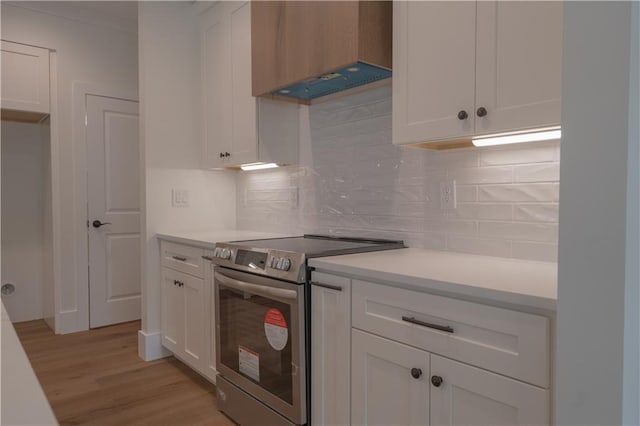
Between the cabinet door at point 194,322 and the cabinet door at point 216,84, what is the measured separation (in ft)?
2.81

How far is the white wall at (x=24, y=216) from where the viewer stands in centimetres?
393

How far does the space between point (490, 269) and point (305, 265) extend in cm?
71

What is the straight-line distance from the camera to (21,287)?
13.2ft

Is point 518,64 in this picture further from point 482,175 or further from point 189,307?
point 189,307

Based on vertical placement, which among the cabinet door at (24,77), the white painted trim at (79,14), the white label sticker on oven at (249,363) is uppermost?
the white painted trim at (79,14)

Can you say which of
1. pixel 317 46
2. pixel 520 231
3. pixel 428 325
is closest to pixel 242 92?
pixel 317 46

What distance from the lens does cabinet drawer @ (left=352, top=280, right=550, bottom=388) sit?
113cm

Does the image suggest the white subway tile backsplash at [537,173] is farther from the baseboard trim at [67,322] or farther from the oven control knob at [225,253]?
the baseboard trim at [67,322]

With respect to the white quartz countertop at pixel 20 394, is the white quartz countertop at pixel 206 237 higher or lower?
lower

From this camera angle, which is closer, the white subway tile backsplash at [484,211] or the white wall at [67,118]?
the white subway tile backsplash at [484,211]

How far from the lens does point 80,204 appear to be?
3797 mm

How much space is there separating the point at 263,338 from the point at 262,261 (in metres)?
0.36

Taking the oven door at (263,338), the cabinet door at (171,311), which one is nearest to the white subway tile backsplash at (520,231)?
the oven door at (263,338)

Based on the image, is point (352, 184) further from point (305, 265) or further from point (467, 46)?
point (467, 46)
